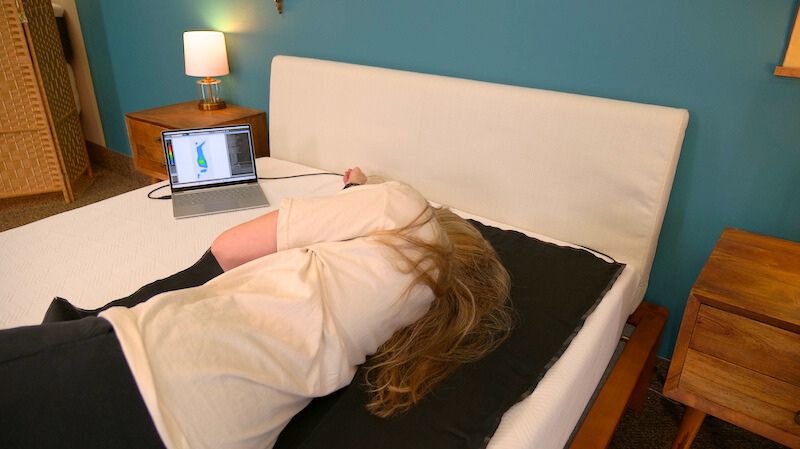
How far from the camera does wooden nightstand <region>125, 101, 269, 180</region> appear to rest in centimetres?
229

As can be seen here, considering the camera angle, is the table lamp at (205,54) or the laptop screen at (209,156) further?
the table lamp at (205,54)

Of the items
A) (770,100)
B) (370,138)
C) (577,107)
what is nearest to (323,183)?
(370,138)

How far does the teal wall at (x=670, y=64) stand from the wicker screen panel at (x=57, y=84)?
5.00 feet

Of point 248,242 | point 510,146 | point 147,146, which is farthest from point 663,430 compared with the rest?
point 147,146

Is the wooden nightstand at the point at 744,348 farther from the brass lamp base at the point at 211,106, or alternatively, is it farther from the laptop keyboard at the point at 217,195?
the brass lamp base at the point at 211,106

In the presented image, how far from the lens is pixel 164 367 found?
2.18 feet

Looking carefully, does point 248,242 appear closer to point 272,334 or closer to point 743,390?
point 272,334

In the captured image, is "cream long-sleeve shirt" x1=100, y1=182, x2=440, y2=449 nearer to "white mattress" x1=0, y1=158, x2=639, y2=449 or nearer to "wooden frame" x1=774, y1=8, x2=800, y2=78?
"white mattress" x1=0, y1=158, x2=639, y2=449

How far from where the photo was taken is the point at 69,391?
0.62m

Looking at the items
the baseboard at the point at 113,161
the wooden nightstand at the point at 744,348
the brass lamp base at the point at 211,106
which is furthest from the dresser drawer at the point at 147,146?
the wooden nightstand at the point at 744,348

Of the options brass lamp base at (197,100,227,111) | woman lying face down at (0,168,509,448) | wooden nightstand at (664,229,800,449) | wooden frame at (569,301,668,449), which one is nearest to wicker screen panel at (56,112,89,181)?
brass lamp base at (197,100,227,111)

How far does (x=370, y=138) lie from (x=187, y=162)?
0.65m

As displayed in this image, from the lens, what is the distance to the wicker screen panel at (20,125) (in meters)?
2.46

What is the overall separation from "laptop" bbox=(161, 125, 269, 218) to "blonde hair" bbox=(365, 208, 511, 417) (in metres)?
0.86
